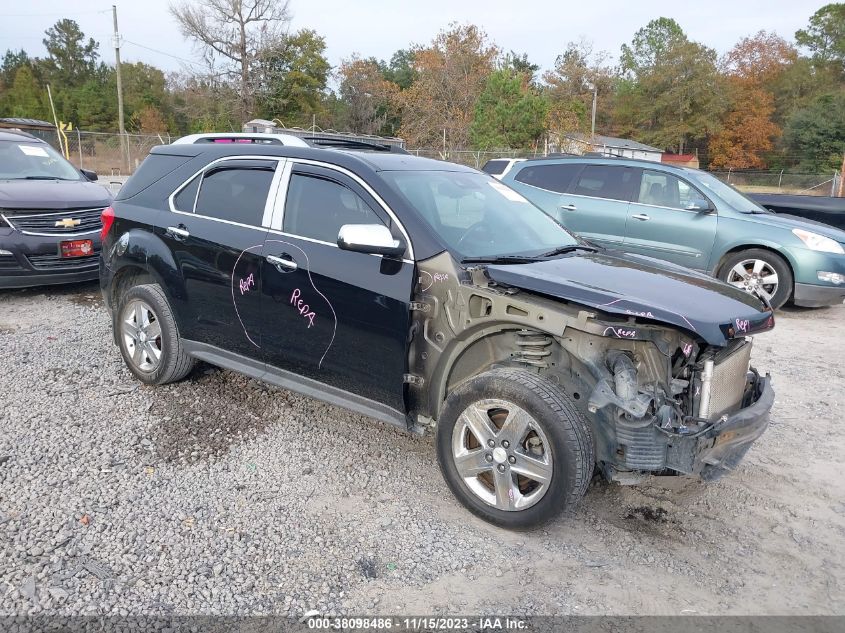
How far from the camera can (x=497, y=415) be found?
3.22 meters

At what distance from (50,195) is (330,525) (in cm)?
620

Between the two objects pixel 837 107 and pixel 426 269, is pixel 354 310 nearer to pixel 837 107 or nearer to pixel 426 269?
pixel 426 269

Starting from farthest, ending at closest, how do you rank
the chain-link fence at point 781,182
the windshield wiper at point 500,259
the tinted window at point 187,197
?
1. the chain-link fence at point 781,182
2. the tinted window at point 187,197
3. the windshield wiper at point 500,259

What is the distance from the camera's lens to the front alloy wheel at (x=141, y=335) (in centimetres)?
471

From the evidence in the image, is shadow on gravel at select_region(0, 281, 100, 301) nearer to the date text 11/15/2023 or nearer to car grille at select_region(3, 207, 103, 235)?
car grille at select_region(3, 207, 103, 235)

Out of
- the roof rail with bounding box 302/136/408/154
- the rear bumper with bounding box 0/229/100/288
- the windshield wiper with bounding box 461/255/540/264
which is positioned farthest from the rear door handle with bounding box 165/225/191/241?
the rear bumper with bounding box 0/229/100/288

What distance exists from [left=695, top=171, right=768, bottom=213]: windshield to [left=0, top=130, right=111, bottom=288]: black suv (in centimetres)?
759

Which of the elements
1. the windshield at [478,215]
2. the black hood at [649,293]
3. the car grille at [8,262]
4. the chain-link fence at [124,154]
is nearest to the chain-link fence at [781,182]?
the chain-link fence at [124,154]

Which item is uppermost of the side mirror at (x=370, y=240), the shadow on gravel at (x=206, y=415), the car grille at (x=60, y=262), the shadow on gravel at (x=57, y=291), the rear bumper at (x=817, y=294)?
the side mirror at (x=370, y=240)

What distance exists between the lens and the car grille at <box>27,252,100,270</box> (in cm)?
707

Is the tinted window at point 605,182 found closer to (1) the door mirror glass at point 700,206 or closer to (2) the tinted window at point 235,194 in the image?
(1) the door mirror glass at point 700,206

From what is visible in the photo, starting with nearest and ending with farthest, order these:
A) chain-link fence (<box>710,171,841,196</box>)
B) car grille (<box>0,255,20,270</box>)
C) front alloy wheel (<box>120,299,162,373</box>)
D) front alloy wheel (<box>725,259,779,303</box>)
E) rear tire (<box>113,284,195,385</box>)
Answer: rear tire (<box>113,284,195,385</box>) < front alloy wheel (<box>120,299,162,373</box>) < car grille (<box>0,255,20,270</box>) < front alloy wheel (<box>725,259,779,303</box>) < chain-link fence (<box>710,171,841,196</box>)

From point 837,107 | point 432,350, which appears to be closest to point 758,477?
point 432,350

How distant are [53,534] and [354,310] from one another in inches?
72.4
